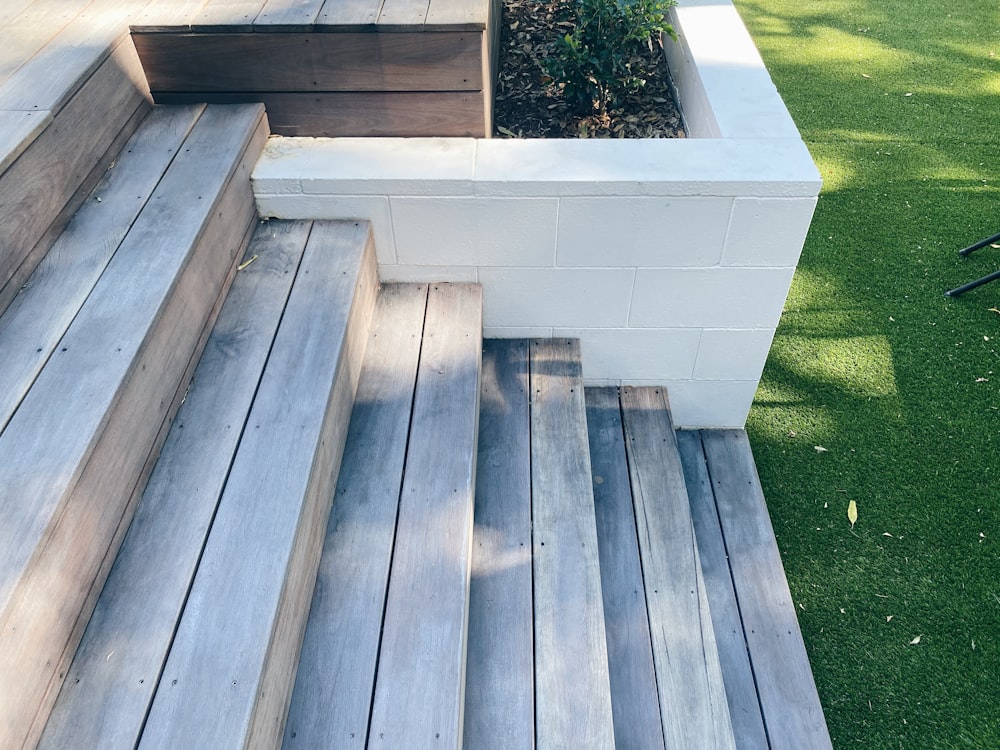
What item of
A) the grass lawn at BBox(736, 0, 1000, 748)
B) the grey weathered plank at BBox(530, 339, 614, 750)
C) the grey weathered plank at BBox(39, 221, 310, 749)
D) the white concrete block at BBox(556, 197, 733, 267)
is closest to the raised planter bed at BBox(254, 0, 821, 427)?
the white concrete block at BBox(556, 197, 733, 267)

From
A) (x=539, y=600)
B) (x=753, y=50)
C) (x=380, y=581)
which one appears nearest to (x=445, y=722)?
(x=380, y=581)

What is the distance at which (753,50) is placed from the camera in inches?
94.5

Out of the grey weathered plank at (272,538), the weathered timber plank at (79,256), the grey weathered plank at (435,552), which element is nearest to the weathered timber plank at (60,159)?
the weathered timber plank at (79,256)

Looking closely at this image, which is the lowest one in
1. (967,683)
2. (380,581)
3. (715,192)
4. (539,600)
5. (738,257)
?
(967,683)

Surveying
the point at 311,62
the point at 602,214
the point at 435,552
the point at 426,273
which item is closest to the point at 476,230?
the point at 426,273

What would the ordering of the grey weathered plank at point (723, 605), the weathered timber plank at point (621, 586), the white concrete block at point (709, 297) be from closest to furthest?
the weathered timber plank at point (621, 586)
the grey weathered plank at point (723, 605)
the white concrete block at point (709, 297)

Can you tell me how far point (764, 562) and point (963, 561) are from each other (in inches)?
23.5

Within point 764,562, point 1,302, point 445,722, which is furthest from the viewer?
point 764,562

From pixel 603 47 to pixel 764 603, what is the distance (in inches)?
74.6

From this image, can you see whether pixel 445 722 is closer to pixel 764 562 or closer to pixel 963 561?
pixel 764 562

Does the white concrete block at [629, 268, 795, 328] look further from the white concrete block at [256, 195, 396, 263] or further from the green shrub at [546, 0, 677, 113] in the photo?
the green shrub at [546, 0, 677, 113]

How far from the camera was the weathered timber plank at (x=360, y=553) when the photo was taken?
1301mm

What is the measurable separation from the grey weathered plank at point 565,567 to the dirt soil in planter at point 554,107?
0.88 metres

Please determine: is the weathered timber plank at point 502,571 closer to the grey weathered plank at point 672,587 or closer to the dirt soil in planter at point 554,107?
the grey weathered plank at point 672,587
